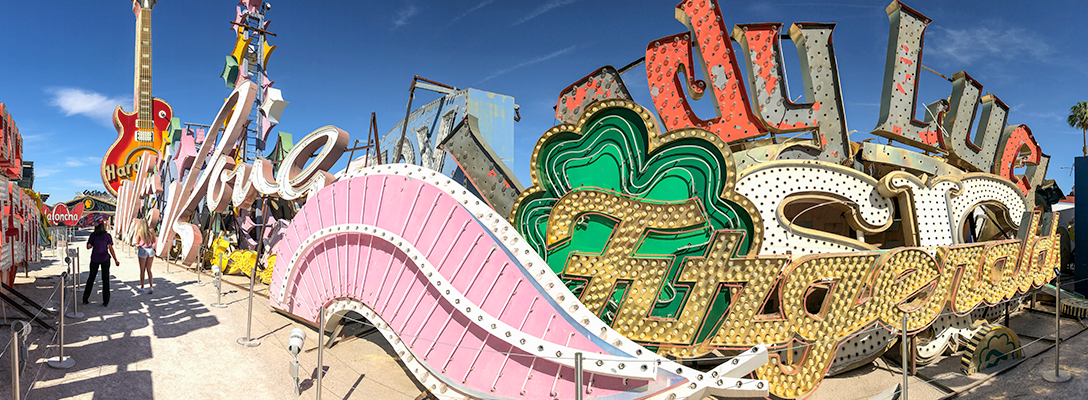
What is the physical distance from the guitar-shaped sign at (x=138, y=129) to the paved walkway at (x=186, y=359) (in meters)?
22.3

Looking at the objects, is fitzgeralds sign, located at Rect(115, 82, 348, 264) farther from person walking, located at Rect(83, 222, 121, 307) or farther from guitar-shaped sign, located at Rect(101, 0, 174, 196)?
guitar-shaped sign, located at Rect(101, 0, 174, 196)

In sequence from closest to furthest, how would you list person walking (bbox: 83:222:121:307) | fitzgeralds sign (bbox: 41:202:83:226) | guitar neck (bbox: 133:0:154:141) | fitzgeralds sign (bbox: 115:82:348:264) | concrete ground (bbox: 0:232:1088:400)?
concrete ground (bbox: 0:232:1088:400)
person walking (bbox: 83:222:121:307)
fitzgeralds sign (bbox: 115:82:348:264)
guitar neck (bbox: 133:0:154:141)
fitzgeralds sign (bbox: 41:202:83:226)

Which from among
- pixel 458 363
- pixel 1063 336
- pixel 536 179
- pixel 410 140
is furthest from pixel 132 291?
pixel 1063 336

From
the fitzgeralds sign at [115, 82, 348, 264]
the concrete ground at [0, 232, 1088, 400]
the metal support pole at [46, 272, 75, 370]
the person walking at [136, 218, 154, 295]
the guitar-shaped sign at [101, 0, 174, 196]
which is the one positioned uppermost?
the guitar-shaped sign at [101, 0, 174, 196]

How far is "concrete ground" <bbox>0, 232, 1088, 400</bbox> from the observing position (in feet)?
18.7

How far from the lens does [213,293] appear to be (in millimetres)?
10914

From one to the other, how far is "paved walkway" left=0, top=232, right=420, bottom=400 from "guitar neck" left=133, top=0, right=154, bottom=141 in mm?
23296

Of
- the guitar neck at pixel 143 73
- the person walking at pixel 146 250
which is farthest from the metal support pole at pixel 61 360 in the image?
the guitar neck at pixel 143 73

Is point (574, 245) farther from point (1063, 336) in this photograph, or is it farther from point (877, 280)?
point (1063, 336)

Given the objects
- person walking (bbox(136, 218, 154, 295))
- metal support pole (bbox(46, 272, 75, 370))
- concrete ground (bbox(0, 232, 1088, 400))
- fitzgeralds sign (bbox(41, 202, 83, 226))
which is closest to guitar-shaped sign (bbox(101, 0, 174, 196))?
fitzgeralds sign (bbox(41, 202, 83, 226))

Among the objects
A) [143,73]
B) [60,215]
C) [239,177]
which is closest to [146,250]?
[239,177]

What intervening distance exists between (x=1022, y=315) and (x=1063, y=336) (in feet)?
7.50

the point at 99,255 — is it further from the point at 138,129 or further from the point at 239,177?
the point at 138,129

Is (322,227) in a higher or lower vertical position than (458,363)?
higher
